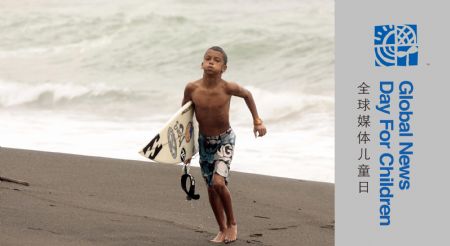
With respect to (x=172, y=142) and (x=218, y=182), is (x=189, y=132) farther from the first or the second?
(x=218, y=182)

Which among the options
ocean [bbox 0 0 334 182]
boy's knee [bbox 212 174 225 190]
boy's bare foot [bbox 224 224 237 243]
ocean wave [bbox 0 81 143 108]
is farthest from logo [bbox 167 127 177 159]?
ocean wave [bbox 0 81 143 108]

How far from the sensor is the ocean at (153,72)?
9.90m

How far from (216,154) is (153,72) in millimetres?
11370

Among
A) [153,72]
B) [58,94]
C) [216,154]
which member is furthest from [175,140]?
[153,72]

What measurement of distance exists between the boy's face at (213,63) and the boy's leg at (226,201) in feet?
1.93

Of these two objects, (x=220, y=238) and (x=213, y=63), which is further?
(x=220, y=238)

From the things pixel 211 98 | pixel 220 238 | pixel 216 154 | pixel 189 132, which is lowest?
pixel 220 238

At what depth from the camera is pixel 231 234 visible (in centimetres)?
533

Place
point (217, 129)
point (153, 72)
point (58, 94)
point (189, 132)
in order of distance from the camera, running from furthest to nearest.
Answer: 1. point (153, 72)
2. point (58, 94)
3. point (189, 132)
4. point (217, 129)

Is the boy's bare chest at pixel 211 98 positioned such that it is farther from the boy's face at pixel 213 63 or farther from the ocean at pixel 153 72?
the ocean at pixel 153 72

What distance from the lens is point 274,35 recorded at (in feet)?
57.3
